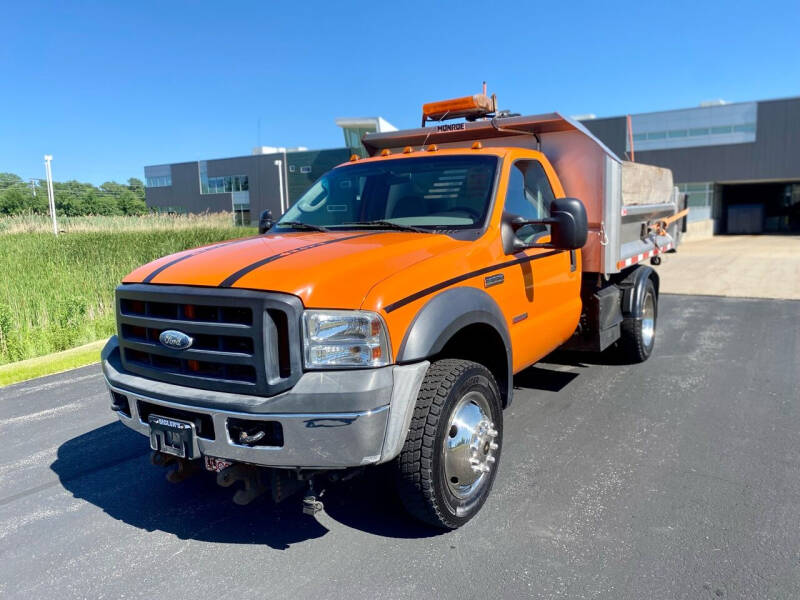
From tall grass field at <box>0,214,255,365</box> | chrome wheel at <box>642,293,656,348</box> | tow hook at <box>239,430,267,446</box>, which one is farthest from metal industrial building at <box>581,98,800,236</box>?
tow hook at <box>239,430,267,446</box>

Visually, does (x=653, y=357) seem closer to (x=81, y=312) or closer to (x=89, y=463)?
(x=89, y=463)

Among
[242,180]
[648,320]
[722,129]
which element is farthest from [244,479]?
[242,180]

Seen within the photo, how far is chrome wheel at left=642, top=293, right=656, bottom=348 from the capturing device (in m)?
7.02

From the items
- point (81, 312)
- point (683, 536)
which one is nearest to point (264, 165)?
point (81, 312)

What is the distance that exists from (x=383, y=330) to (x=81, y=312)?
8.13 meters

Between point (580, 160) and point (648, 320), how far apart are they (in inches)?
106

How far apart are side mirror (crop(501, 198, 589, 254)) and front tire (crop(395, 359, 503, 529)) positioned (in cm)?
95

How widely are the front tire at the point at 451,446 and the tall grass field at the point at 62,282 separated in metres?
7.27

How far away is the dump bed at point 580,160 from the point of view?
5.29 metres

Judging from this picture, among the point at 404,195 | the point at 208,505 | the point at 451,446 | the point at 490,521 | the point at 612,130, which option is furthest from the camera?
the point at 612,130

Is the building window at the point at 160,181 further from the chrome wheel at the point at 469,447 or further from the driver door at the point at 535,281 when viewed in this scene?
the chrome wheel at the point at 469,447

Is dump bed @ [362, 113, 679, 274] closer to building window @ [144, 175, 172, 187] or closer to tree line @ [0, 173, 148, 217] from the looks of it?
tree line @ [0, 173, 148, 217]

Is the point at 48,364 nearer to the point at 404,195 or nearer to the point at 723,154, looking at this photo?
the point at 404,195

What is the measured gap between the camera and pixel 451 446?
3305mm
